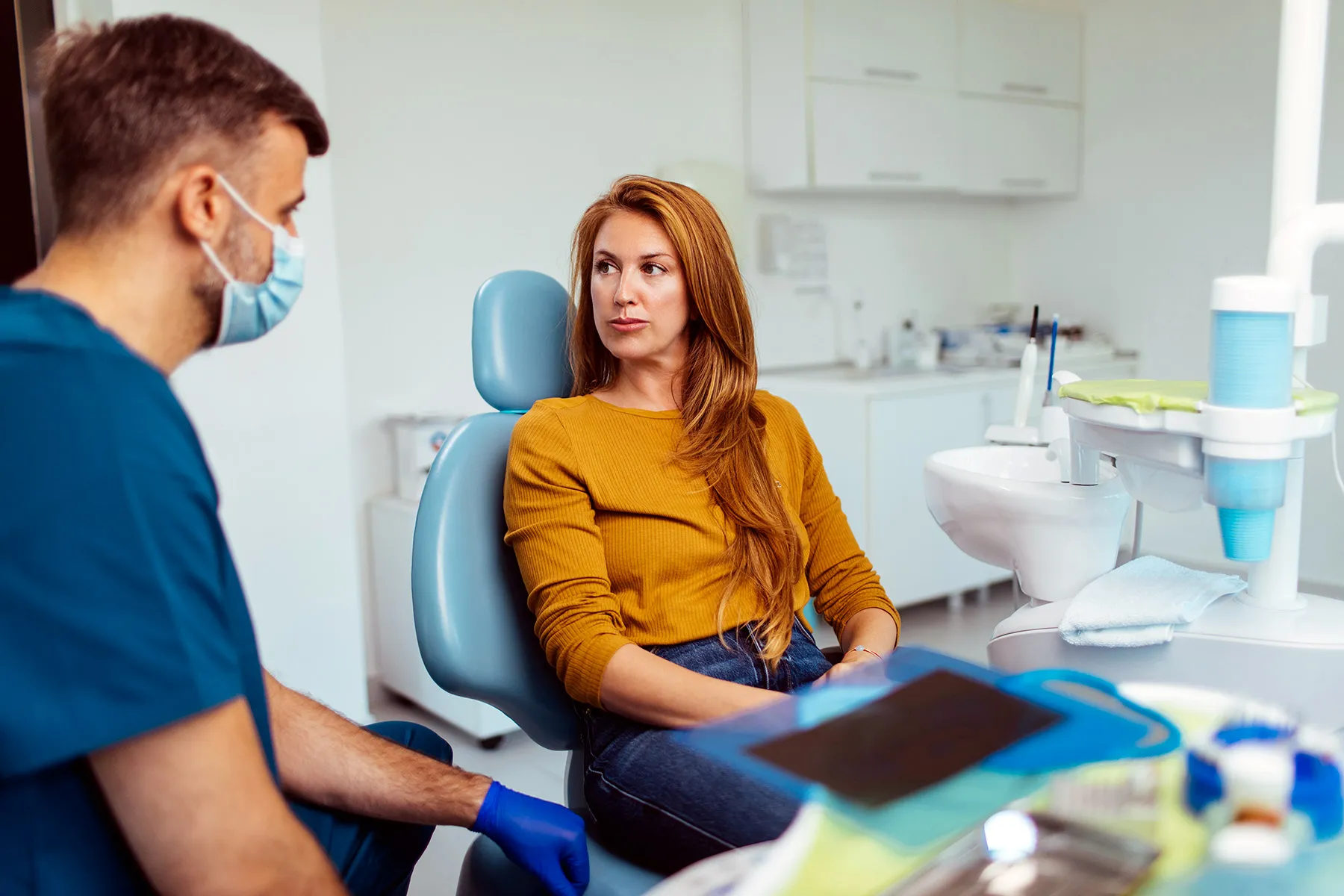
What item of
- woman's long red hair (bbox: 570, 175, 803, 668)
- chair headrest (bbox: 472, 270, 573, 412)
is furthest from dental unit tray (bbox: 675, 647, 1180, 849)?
chair headrest (bbox: 472, 270, 573, 412)

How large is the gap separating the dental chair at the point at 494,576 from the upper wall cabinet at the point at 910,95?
2162mm

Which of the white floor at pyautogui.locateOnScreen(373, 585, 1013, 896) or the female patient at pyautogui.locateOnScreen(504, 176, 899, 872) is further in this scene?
the white floor at pyautogui.locateOnScreen(373, 585, 1013, 896)

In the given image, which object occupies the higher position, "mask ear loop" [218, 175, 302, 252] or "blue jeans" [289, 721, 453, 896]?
"mask ear loop" [218, 175, 302, 252]

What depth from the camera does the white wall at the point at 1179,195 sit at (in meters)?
3.64

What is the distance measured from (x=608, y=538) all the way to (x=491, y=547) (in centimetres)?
14

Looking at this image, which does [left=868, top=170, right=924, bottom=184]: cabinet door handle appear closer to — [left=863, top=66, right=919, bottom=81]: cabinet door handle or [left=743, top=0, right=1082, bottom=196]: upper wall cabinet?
[left=743, top=0, right=1082, bottom=196]: upper wall cabinet

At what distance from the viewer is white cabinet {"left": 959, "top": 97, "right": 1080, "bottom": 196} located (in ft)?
12.7

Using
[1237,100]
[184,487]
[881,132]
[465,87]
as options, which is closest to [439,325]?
[465,87]

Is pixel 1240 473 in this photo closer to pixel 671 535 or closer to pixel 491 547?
pixel 671 535

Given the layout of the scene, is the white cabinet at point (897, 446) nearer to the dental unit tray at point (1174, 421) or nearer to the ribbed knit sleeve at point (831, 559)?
the ribbed knit sleeve at point (831, 559)

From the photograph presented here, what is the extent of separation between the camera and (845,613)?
1539 millimetres

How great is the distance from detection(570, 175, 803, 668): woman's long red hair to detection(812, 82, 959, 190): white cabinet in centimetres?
205

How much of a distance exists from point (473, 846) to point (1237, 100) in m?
3.66

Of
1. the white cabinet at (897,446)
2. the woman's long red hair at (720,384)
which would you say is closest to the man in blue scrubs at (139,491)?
the woman's long red hair at (720,384)
